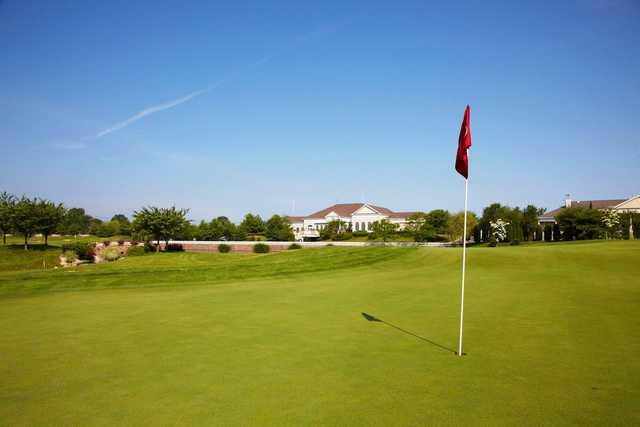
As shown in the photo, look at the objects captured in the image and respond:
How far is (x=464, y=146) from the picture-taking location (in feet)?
26.2

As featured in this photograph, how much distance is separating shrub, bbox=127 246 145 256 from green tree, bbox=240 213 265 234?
38789 millimetres

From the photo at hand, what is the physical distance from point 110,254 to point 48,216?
1067cm

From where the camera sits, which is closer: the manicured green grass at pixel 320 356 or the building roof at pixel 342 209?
the manicured green grass at pixel 320 356

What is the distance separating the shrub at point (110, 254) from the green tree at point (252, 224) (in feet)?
146

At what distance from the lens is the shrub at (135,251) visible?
204ft

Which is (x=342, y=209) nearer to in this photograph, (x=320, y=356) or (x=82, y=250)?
(x=82, y=250)

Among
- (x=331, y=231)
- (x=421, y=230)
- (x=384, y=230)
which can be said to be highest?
(x=421, y=230)

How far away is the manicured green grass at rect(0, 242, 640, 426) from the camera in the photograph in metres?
4.88

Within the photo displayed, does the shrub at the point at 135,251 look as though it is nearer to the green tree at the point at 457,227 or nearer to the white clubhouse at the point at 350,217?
the white clubhouse at the point at 350,217

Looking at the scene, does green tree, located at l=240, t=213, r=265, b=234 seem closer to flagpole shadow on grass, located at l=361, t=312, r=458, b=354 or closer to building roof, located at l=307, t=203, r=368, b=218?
building roof, located at l=307, t=203, r=368, b=218

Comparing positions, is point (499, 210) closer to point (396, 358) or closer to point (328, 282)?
point (328, 282)

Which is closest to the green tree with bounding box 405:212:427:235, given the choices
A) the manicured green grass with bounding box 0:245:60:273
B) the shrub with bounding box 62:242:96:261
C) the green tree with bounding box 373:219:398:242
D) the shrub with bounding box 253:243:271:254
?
the green tree with bounding box 373:219:398:242

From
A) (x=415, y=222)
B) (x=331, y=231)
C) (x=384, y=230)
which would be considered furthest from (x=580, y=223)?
(x=331, y=231)

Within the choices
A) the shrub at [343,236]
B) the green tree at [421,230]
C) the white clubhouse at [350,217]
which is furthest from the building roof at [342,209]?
the green tree at [421,230]
